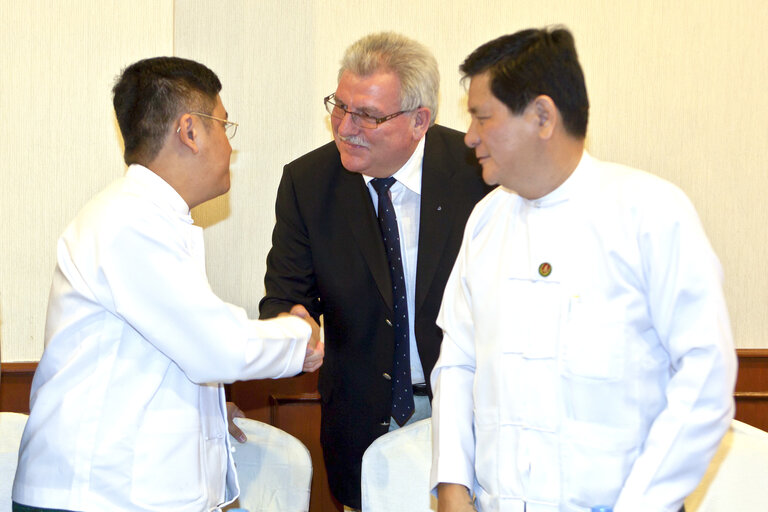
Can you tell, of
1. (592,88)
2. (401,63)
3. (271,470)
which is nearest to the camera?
(271,470)

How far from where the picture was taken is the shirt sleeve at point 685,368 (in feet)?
5.52

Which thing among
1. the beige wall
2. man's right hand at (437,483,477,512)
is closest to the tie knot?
the beige wall

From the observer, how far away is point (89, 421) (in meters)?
2.01

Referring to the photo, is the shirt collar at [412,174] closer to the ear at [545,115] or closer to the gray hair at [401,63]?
the gray hair at [401,63]

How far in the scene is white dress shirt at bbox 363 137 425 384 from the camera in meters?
2.89

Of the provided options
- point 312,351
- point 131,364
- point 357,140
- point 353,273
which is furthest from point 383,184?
point 131,364

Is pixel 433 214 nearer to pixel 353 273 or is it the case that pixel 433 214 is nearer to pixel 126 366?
pixel 353 273

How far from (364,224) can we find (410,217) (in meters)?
0.17

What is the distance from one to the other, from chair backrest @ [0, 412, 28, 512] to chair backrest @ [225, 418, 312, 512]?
27.5 inches

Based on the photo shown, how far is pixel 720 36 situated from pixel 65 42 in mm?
2816

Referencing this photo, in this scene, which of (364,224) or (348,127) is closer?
(348,127)

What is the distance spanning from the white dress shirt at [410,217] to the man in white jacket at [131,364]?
794 mm

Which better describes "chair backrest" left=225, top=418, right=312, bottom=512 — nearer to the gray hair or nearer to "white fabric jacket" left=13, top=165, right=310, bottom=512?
"white fabric jacket" left=13, top=165, right=310, bottom=512

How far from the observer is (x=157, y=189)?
220 cm
